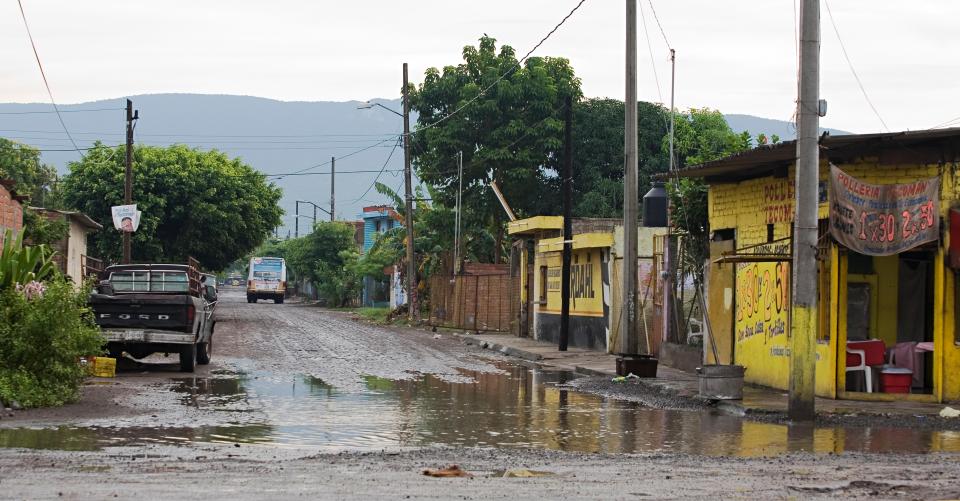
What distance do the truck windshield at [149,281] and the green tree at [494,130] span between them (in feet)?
95.4

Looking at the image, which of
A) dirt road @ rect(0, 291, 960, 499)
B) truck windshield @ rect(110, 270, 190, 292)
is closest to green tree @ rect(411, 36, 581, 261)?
truck windshield @ rect(110, 270, 190, 292)

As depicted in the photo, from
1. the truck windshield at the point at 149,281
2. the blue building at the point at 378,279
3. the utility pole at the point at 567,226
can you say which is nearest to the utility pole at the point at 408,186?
the blue building at the point at 378,279

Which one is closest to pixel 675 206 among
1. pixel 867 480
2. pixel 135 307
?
pixel 135 307

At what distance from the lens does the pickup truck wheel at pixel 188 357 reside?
22703 mm

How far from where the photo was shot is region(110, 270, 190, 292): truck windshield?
78.3 ft

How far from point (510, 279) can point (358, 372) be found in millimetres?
19936

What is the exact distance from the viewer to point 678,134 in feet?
184

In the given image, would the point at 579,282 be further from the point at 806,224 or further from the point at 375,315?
the point at 375,315

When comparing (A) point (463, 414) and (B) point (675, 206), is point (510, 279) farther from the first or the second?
(A) point (463, 414)

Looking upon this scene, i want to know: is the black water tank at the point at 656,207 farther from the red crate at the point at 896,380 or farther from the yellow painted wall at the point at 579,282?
the yellow painted wall at the point at 579,282

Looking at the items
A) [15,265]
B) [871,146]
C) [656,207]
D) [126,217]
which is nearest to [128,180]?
[126,217]

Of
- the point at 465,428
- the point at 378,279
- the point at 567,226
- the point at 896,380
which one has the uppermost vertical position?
the point at 567,226

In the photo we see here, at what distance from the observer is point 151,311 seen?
72.4ft

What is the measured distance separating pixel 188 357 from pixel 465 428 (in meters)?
9.79
